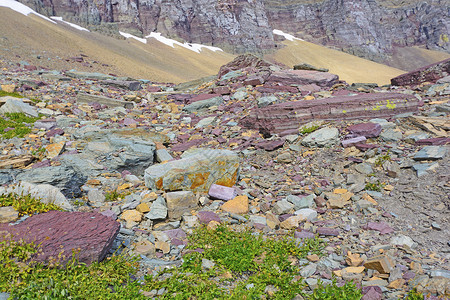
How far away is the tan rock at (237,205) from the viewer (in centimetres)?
566

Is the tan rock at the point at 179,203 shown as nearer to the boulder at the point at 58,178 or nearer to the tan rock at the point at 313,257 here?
the boulder at the point at 58,178

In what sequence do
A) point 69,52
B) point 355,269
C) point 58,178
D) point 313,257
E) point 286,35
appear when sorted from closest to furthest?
1. point 355,269
2. point 313,257
3. point 58,178
4. point 69,52
5. point 286,35

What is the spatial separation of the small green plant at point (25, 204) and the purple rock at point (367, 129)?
7.76 meters

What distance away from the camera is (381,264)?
3.90 meters

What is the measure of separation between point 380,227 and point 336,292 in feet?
6.29

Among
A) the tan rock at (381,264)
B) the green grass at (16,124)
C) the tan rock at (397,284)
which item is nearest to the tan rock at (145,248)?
the tan rock at (381,264)

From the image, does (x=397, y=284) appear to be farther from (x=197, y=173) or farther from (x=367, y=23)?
(x=367, y=23)

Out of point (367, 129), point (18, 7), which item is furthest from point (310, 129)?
point (18, 7)

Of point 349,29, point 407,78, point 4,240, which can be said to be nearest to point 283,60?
point 349,29

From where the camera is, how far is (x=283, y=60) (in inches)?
3634

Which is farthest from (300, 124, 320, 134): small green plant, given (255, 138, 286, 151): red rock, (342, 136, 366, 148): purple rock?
(342, 136, 366, 148): purple rock

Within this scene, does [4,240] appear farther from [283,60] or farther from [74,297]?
[283,60]

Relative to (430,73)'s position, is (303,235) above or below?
below

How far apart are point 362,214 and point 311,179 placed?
155cm
